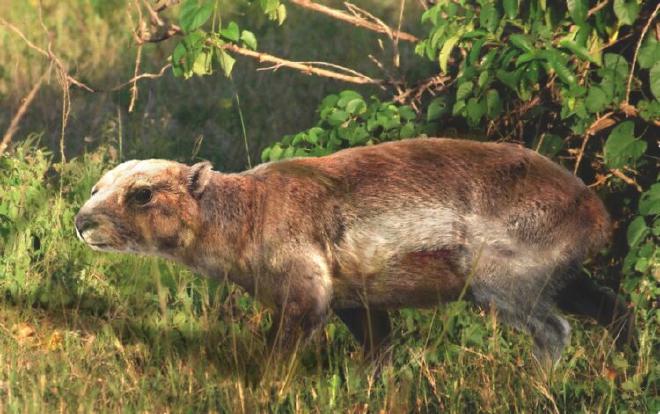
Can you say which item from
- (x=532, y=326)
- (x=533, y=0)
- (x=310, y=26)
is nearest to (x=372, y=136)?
(x=533, y=0)

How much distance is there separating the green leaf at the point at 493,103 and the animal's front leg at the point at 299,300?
118cm

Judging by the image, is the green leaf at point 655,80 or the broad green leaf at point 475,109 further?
the broad green leaf at point 475,109

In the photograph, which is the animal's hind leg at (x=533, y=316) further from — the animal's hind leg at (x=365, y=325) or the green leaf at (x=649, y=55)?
the green leaf at (x=649, y=55)

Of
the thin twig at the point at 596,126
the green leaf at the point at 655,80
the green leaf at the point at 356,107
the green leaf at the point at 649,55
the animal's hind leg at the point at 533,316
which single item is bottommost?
the animal's hind leg at the point at 533,316

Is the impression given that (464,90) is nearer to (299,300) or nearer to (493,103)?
(493,103)

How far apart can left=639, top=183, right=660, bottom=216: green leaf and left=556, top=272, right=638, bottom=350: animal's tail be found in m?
0.37

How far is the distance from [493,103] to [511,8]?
0.46 meters

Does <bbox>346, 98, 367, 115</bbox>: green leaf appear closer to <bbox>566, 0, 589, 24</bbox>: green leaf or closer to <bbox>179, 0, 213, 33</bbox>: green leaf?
<bbox>179, 0, 213, 33</bbox>: green leaf

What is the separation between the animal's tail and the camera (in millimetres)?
5562

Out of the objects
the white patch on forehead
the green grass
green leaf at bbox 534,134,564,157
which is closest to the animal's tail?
the green grass

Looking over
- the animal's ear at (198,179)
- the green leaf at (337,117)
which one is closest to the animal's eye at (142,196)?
the animal's ear at (198,179)

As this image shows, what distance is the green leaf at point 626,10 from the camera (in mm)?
5535

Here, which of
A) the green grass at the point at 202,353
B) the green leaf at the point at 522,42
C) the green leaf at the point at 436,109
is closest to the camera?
the green grass at the point at 202,353

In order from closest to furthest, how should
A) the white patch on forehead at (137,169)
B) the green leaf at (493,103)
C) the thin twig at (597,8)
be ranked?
the white patch on forehead at (137,169)
the thin twig at (597,8)
the green leaf at (493,103)
